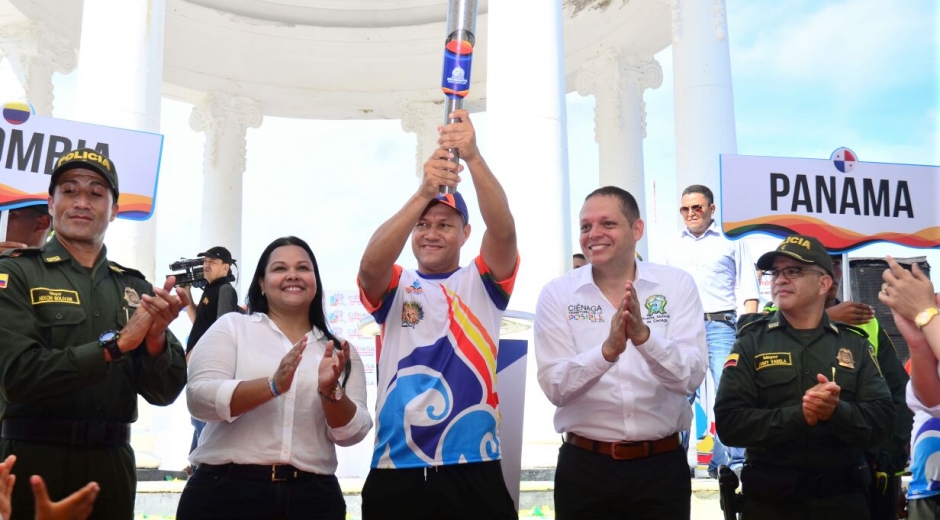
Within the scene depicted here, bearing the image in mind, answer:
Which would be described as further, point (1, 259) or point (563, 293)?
point (563, 293)

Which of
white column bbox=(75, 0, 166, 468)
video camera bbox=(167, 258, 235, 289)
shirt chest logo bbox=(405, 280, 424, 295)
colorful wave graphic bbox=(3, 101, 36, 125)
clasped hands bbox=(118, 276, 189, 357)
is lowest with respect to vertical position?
clasped hands bbox=(118, 276, 189, 357)

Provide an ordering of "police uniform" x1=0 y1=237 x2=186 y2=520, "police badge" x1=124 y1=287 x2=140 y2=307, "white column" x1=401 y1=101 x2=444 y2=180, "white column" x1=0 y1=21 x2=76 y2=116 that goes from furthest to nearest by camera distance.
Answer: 1. "white column" x1=401 y1=101 x2=444 y2=180
2. "white column" x1=0 y1=21 x2=76 y2=116
3. "police badge" x1=124 y1=287 x2=140 y2=307
4. "police uniform" x1=0 y1=237 x2=186 y2=520

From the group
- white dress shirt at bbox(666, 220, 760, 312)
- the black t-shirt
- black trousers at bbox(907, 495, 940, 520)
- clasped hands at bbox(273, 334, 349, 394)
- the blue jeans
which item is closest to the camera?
clasped hands at bbox(273, 334, 349, 394)

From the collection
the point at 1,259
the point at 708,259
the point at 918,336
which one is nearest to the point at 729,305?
the point at 708,259

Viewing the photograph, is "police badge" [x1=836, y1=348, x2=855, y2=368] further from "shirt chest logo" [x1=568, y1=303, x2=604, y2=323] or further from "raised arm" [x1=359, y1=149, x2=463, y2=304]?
"raised arm" [x1=359, y1=149, x2=463, y2=304]

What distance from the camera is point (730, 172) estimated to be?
7.88 metres

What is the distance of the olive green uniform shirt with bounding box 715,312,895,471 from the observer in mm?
5457

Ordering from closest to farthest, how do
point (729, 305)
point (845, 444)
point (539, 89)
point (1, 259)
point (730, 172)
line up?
point (1, 259)
point (845, 444)
point (730, 172)
point (729, 305)
point (539, 89)

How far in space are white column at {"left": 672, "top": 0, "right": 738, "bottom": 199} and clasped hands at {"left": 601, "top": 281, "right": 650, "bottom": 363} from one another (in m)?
8.49

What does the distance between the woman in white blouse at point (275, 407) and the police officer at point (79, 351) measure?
266 millimetres

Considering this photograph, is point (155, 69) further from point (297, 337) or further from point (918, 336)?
point (918, 336)

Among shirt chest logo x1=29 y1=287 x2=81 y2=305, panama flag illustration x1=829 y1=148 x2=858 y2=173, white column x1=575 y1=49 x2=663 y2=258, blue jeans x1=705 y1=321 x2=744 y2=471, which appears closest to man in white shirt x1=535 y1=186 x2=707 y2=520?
shirt chest logo x1=29 y1=287 x2=81 y2=305

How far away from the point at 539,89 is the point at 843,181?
3.83 meters

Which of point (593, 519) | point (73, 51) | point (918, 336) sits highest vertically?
point (73, 51)
